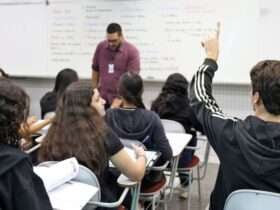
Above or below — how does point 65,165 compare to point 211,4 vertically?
below

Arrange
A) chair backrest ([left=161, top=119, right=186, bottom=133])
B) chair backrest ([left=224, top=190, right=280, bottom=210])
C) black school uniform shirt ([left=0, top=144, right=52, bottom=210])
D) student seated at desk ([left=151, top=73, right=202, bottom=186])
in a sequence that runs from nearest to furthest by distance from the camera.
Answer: black school uniform shirt ([left=0, top=144, right=52, bottom=210]) < chair backrest ([left=224, top=190, right=280, bottom=210]) < chair backrest ([left=161, top=119, right=186, bottom=133]) < student seated at desk ([left=151, top=73, right=202, bottom=186])

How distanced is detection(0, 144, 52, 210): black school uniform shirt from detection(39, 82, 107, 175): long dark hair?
2.13 ft

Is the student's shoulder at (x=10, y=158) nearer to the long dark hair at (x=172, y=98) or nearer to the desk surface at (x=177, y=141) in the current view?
the desk surface at (x=177, y=141)

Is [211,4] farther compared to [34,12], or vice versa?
[34,12]

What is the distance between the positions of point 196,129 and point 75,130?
1.47 meters

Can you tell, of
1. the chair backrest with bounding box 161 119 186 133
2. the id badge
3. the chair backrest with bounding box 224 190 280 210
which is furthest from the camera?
the id badge

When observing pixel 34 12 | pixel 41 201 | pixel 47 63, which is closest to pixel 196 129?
pixel 41 201

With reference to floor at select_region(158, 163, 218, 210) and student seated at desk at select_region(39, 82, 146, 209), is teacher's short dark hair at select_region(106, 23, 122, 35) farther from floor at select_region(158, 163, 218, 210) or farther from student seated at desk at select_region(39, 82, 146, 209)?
student seated at desk at select_region(39, 82, 146, 209)

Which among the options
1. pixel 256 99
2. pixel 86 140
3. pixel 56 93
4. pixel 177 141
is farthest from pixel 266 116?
pixel 56 93

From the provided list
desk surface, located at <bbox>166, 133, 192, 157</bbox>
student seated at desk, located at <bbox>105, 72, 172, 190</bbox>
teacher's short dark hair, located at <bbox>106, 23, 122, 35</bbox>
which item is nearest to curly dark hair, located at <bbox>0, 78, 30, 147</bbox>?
student seated at desk, located at <bbox>105, 72, 172, 190</bbox>

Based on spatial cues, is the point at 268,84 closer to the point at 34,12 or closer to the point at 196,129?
the point at 196,129

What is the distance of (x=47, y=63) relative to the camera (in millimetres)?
5008

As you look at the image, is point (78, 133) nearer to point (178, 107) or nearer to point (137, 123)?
point (137, 123)

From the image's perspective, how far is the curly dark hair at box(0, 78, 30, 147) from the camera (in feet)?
3.98
